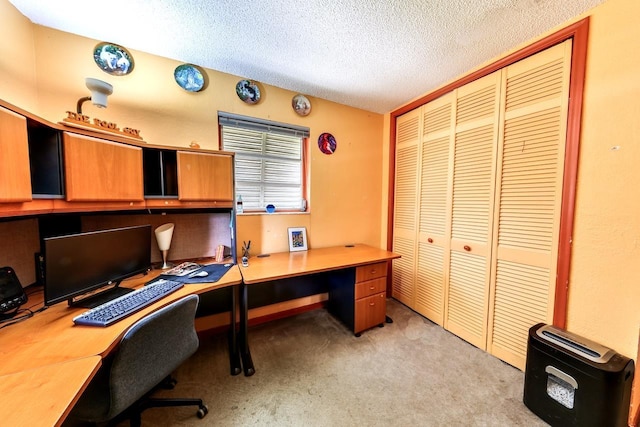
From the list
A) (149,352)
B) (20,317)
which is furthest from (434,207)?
(20,317)

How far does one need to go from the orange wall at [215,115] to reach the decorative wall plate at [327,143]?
2.2 inches

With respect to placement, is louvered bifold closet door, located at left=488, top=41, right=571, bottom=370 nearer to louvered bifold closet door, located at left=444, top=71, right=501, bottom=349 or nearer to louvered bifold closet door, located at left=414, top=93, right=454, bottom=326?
louvered bifold closet door, located at left=444, top=71, right=501, bottom=349

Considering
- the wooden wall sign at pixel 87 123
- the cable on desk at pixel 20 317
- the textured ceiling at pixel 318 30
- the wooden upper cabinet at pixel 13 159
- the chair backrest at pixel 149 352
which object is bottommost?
the chair backrest at pixel 149 352

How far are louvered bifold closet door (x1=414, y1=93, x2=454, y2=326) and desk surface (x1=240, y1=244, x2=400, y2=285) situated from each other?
0.49 meters

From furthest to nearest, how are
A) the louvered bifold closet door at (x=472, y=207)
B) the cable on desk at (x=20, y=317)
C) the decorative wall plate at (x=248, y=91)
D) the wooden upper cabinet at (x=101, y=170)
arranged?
the decorative wall plate at (x=248, y=91)
the louvered bifold closet door at (x=472, y=207)
the wooden upper cabinet at (x=101, y=170)
the cable on desk at (x=20, y=317)

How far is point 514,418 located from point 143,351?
2162mm

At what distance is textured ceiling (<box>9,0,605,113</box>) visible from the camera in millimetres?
1402

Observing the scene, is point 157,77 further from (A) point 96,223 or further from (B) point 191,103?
(A) point 96,223

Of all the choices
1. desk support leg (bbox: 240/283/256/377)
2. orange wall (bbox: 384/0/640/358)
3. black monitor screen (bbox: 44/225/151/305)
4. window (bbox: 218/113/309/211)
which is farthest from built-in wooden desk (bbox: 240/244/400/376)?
orange wall (bbox: 384/0/640/358)

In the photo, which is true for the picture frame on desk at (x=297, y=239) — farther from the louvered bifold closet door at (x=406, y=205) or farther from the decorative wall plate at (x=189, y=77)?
the decorative wall plate at (x=189, y=77)

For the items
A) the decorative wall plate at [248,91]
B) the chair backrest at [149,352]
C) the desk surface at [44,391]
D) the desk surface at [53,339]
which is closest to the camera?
the desk surface at [44,391]

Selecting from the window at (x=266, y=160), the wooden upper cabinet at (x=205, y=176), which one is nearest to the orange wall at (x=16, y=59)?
the wooden upper cabinet at (x=205, y=176)

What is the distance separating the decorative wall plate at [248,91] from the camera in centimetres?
221

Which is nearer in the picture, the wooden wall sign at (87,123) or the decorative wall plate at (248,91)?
the wooden wall sign at (87,123)
